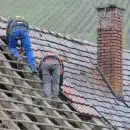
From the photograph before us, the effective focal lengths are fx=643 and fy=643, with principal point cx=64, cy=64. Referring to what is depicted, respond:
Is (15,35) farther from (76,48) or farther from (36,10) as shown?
(36,10)

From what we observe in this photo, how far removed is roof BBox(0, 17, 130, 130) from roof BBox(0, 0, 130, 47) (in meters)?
30.8

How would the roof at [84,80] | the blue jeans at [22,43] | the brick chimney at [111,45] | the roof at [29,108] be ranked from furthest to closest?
the brick chimney at [111,45], the roof at [84,80], the blue jeans at [22,43], the roof at [29,108]

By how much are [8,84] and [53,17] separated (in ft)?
152

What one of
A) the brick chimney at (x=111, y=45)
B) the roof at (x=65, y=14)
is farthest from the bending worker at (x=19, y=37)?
the roof at (x=65, y=14)

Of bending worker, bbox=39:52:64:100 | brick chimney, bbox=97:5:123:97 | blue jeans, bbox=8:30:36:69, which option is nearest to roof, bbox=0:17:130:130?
brick chimney, bbox=97:5:123:97

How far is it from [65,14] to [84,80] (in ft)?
146

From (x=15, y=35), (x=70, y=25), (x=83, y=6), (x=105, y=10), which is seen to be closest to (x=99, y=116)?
(x=15, y=35)

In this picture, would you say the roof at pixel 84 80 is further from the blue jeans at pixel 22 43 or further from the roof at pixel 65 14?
the roof at pixel 65 14

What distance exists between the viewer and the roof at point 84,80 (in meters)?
11.2

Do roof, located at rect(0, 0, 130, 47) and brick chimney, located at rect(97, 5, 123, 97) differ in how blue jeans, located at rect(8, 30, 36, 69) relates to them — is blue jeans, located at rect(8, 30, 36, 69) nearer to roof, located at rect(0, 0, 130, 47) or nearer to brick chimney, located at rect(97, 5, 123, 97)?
brick chimney, located at rect(97, 5, 123, 97)

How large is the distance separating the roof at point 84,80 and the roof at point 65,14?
30.8 metres

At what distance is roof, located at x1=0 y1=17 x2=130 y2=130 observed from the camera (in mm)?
11203

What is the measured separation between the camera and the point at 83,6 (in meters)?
57.8

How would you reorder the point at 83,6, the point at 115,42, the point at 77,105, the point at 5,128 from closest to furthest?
the point at 5,128 < the point at 77,105 < the point at 115,42 < the point at 83,6
